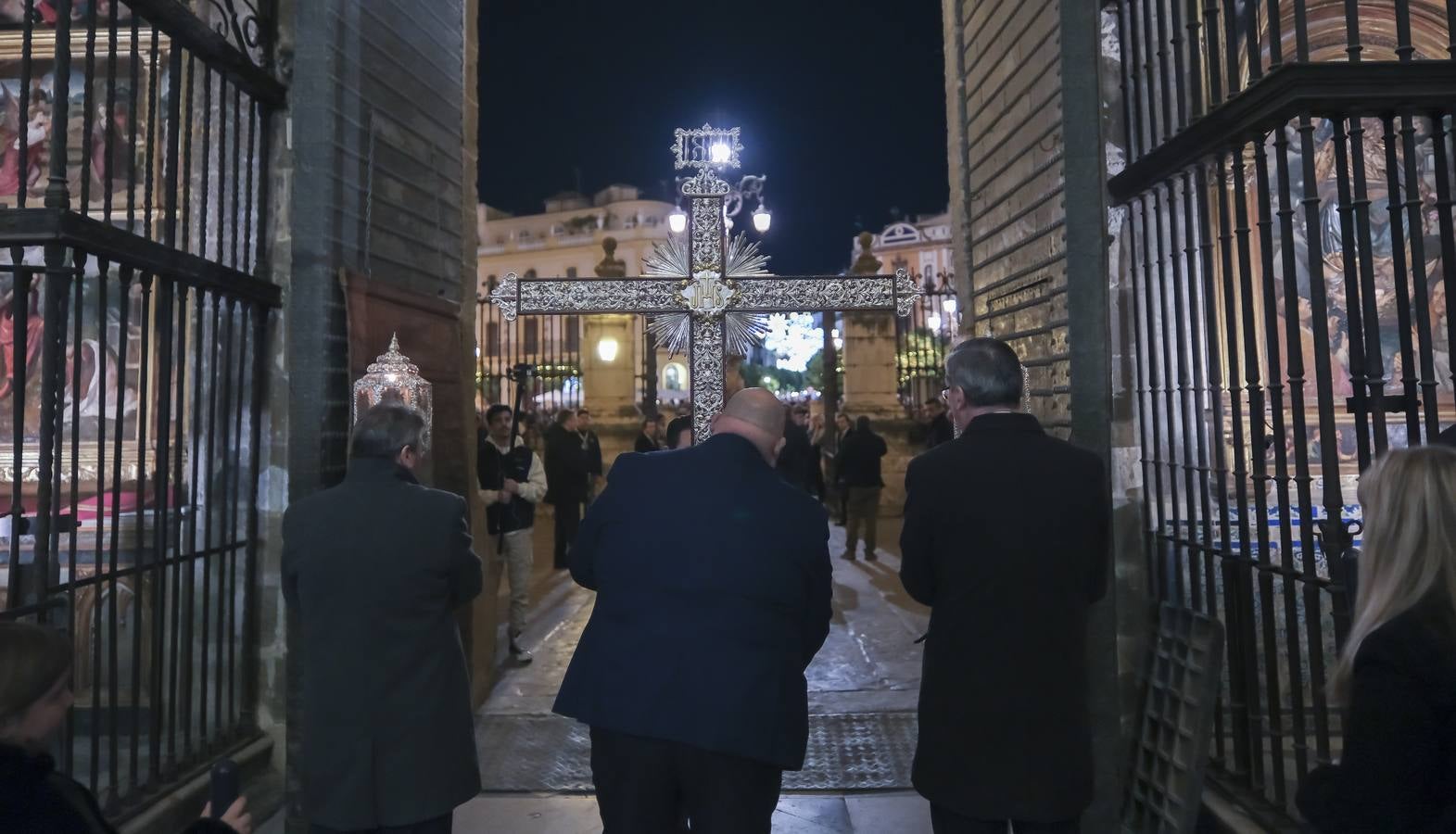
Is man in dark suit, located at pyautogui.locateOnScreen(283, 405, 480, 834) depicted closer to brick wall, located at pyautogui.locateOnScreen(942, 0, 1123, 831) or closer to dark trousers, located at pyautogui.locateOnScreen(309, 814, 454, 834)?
dark trousers, located at pyautogui.locateOnScreen(309, 814, 454, 834)

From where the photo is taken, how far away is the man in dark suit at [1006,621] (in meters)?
2.43

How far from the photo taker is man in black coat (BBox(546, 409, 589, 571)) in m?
9.48

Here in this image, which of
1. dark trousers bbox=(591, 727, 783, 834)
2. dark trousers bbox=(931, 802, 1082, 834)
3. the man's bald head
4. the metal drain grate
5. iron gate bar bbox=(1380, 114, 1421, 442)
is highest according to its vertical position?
iron gate bar bbox=(1380, 114, 1421, 442)

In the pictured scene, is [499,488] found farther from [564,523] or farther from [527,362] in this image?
[527,362]

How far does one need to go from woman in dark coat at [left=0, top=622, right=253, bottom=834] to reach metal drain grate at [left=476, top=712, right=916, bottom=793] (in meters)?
3.04

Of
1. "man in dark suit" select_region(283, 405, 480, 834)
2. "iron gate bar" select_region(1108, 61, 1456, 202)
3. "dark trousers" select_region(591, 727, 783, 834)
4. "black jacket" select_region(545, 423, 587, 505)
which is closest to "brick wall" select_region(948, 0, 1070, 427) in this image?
"iron gate bar" select_region(1108, 61, 1456, 202)

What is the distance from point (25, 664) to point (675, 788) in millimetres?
1446

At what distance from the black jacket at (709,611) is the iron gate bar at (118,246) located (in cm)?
203

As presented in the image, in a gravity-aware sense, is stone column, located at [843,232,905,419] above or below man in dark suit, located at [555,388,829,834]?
above

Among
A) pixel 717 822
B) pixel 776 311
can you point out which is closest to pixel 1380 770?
pixel 717 822

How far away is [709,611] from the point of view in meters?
2.34

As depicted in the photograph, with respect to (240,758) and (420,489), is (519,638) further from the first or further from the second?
(420,489)

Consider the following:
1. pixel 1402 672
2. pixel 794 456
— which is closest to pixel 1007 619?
pixel 1402 672

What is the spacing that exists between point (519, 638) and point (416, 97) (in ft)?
13.4
